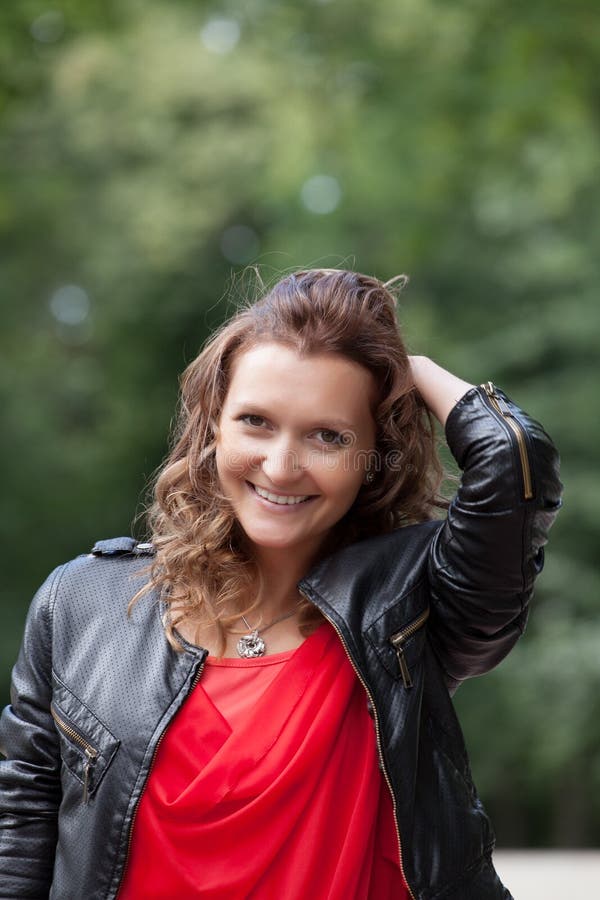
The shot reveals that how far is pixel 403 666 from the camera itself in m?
1.89

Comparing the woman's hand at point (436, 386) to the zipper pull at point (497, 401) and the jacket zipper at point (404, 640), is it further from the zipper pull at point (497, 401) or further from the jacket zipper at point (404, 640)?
the jacket zipper at point (404, 640)

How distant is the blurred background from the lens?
821 centimetres

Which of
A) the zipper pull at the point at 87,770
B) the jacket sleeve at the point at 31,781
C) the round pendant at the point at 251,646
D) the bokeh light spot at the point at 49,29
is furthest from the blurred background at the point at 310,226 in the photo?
the zipper pull at the point at 87,770

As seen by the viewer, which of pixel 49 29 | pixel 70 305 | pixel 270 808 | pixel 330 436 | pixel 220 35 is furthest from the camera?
pixel 70 305

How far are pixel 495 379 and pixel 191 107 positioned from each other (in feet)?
15.9

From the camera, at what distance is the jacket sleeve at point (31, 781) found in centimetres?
199

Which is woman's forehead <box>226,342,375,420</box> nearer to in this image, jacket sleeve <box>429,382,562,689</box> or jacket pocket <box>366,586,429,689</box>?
jacket sleeve <box>429,382,562,689</box>

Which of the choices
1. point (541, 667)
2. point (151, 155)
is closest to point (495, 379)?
point (541, 667)

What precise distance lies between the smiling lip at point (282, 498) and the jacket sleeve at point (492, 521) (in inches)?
9.5

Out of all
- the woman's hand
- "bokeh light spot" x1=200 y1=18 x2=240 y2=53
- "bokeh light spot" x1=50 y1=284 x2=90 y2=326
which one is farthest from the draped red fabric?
"bokeh light spot" x1=50 y1=284 x2=90 y2=326

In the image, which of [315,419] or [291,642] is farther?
[291,642]

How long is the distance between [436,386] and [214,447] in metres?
0.41

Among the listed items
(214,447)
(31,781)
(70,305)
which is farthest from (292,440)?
(70,305)

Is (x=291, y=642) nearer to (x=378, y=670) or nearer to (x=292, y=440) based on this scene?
(x=378, y=670)
